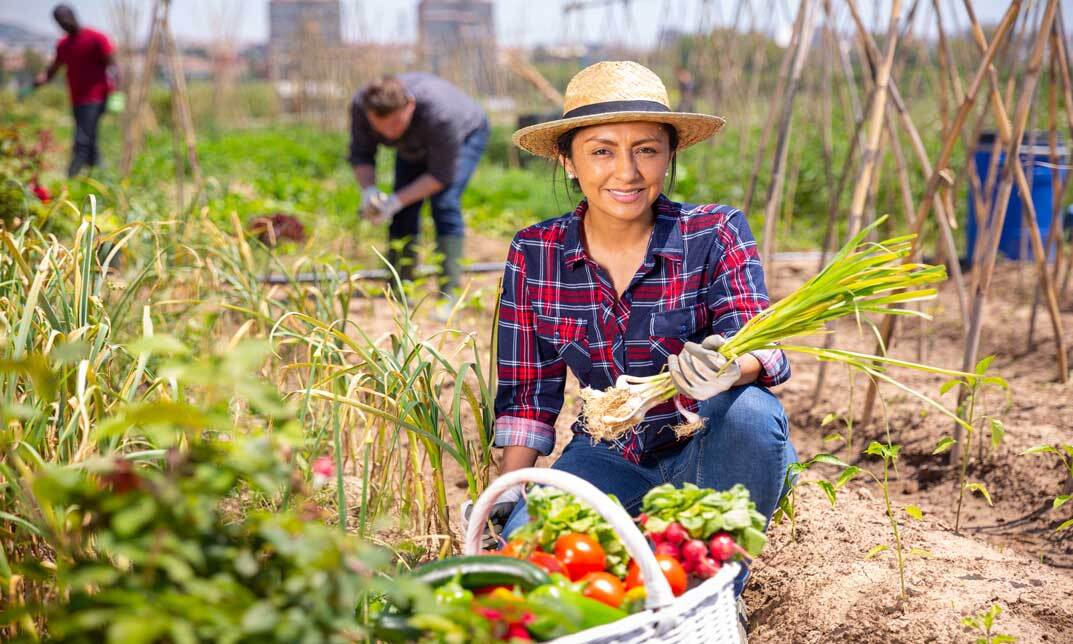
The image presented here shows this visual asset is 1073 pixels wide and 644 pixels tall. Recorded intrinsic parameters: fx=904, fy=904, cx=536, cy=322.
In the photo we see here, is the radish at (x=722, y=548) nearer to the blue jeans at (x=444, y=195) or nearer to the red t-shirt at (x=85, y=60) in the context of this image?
the blue jeans at (x=444, y=195)

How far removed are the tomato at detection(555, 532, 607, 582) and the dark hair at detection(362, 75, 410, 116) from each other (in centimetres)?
285

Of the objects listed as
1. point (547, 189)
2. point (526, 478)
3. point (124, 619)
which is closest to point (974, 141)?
point (526, 478)

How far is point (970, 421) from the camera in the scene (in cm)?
182

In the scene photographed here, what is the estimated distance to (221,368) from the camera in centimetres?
82

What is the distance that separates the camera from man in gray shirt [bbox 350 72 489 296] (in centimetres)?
386

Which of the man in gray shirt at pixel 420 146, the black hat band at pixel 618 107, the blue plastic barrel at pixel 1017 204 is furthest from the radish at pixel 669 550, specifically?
the blue plastic barrel at pixel 1017 204

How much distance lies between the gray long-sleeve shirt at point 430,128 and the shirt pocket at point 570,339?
91.8 inches

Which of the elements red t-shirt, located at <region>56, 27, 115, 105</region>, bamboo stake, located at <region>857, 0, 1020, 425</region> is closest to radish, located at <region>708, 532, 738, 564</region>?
bamboo stake, located at <region>857, 0, 1020, 425</region>

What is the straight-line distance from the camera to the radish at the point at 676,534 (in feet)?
4.14

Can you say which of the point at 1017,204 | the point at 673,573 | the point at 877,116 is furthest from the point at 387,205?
the point at 1017,204

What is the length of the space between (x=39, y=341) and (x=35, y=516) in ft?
1.43

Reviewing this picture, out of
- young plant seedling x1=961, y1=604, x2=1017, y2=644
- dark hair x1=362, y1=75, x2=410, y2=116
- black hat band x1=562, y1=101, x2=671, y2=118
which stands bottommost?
young plant seedling x1=961, y1=604, x2=1017, y2=644

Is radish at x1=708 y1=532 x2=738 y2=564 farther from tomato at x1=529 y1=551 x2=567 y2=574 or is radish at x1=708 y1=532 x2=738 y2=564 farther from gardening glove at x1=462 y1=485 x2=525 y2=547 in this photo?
gardening glove at x1=462 y1=485 x2=525 y2=547

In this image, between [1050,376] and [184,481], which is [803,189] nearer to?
[1050,376]
